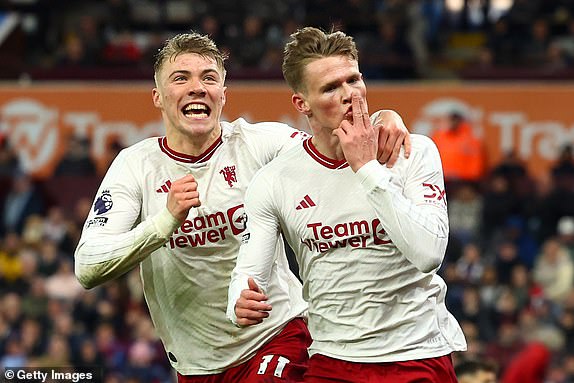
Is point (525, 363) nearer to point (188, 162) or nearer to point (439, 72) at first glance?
point (188, 162)

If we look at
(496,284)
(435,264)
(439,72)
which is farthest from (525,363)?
(439,72)

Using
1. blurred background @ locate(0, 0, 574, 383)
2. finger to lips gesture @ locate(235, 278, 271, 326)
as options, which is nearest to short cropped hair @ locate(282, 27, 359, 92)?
finger to lips gesture @ locate(235, 278, 271, 326)

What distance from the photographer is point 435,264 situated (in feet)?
19.0

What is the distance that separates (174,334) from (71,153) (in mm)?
11656

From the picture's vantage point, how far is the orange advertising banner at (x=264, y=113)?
699 inches

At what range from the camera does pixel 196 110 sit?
22.5ft

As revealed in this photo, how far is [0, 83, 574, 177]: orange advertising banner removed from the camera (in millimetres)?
17750

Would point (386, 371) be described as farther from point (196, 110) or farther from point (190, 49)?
point (190, 49)

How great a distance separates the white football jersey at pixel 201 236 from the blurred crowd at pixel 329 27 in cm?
1166

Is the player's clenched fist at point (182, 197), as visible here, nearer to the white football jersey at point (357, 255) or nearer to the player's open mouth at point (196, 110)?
the white football jersey at point (357, 255)

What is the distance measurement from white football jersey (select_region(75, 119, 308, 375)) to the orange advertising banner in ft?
34.0

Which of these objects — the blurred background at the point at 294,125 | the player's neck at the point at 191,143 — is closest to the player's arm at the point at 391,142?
the player's neck at the point at 191,143

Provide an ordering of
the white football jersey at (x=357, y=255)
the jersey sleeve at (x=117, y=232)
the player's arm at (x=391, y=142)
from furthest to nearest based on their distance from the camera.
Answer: the jersey sleeve at (x=117, y=232) < the player's arm at (x=391, y=142) < the white football jersey at (x=357, y=255)

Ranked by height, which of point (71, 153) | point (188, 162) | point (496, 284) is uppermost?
point (188, 162)
